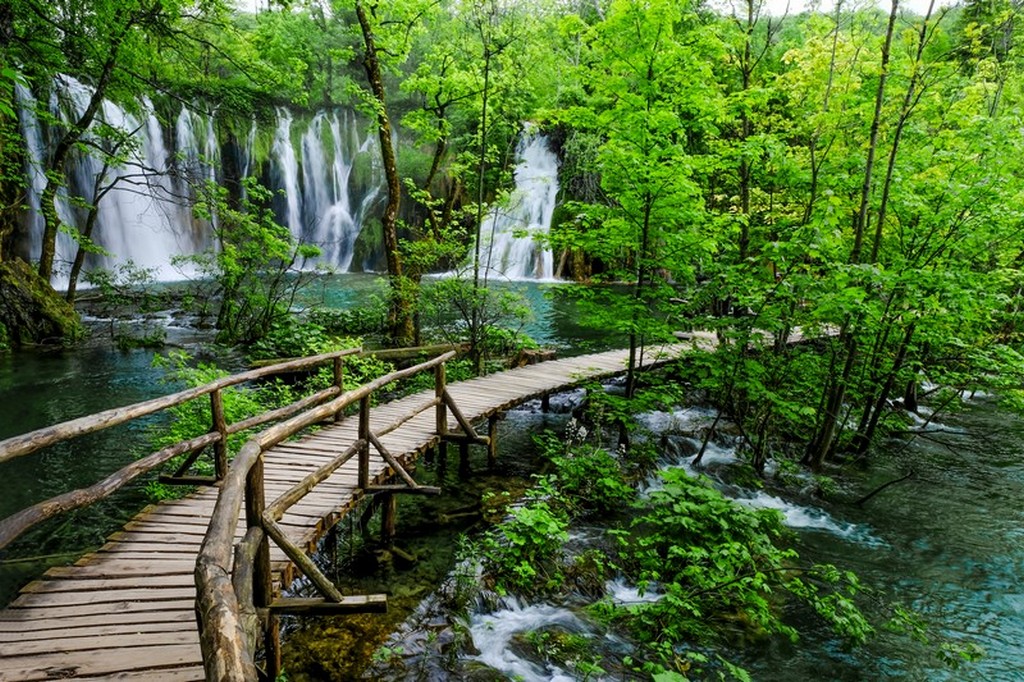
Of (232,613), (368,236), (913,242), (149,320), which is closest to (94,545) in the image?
(232,613)

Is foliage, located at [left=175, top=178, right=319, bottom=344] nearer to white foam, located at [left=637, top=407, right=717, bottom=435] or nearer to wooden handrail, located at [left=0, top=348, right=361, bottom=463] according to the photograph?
wooden handrail, located at [left=0, top=348, right=361, bottom=463]

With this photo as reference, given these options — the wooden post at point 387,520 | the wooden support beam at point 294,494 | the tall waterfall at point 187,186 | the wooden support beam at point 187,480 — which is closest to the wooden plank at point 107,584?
the wooden support beam at point 294,494

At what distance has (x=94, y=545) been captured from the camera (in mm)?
5828

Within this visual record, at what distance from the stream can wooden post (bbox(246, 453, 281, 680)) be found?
1.29 ft

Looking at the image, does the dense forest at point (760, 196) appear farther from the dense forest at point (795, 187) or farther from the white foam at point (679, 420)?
the white foam at point (679, 420)

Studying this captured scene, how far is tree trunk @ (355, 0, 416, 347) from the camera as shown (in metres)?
11.1

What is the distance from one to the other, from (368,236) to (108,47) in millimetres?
20797

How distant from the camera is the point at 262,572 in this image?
3.46 meters

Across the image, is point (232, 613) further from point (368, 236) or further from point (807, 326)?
point (368, 236)

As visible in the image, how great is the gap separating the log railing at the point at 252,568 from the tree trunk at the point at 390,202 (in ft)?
21.8

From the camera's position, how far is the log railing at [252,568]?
1550 mm

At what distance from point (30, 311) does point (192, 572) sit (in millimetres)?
12884

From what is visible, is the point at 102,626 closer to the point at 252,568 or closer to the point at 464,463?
the point at 252,568

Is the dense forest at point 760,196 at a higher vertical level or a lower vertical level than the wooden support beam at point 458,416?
higher
